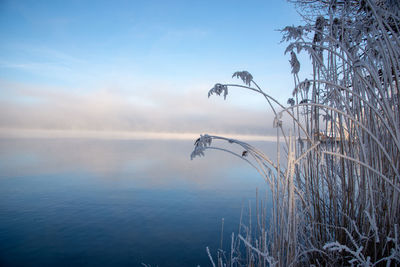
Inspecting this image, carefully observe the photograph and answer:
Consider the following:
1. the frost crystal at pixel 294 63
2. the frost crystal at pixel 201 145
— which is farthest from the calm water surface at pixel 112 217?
the frost crystal at pixel 201 145

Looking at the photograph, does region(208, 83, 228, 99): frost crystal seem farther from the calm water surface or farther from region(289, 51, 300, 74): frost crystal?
the calm water surface

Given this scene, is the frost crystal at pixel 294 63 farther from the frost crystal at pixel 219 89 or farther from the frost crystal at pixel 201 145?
the frost crystal at pixel 201 145

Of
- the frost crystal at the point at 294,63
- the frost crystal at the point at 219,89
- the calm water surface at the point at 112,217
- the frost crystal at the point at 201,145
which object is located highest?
the frost crystal at the point at 294,63

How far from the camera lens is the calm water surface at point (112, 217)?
3.78 meters

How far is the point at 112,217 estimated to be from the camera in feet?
17.0

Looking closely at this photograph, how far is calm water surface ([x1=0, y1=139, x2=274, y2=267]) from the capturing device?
3.78m

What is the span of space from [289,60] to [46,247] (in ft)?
16.0

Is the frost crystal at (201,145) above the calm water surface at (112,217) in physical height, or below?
above

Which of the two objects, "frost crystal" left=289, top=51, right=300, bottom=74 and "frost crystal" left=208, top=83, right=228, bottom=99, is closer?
"frost crystal" left=208, top=83, right=228, bottom=99

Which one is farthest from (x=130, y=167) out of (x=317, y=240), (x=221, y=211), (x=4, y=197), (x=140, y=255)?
(x=317, y=240)

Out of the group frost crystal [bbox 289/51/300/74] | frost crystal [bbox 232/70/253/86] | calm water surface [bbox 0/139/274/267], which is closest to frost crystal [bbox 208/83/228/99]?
frost crystal [bbox 232/70/253/86]

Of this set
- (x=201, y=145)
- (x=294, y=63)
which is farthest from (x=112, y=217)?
(x=294, y=63)

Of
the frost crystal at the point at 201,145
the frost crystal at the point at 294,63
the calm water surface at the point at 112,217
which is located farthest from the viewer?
the calm water surface at the point at 112,217

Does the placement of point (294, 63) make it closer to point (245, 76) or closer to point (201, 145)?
point (245, 76)
